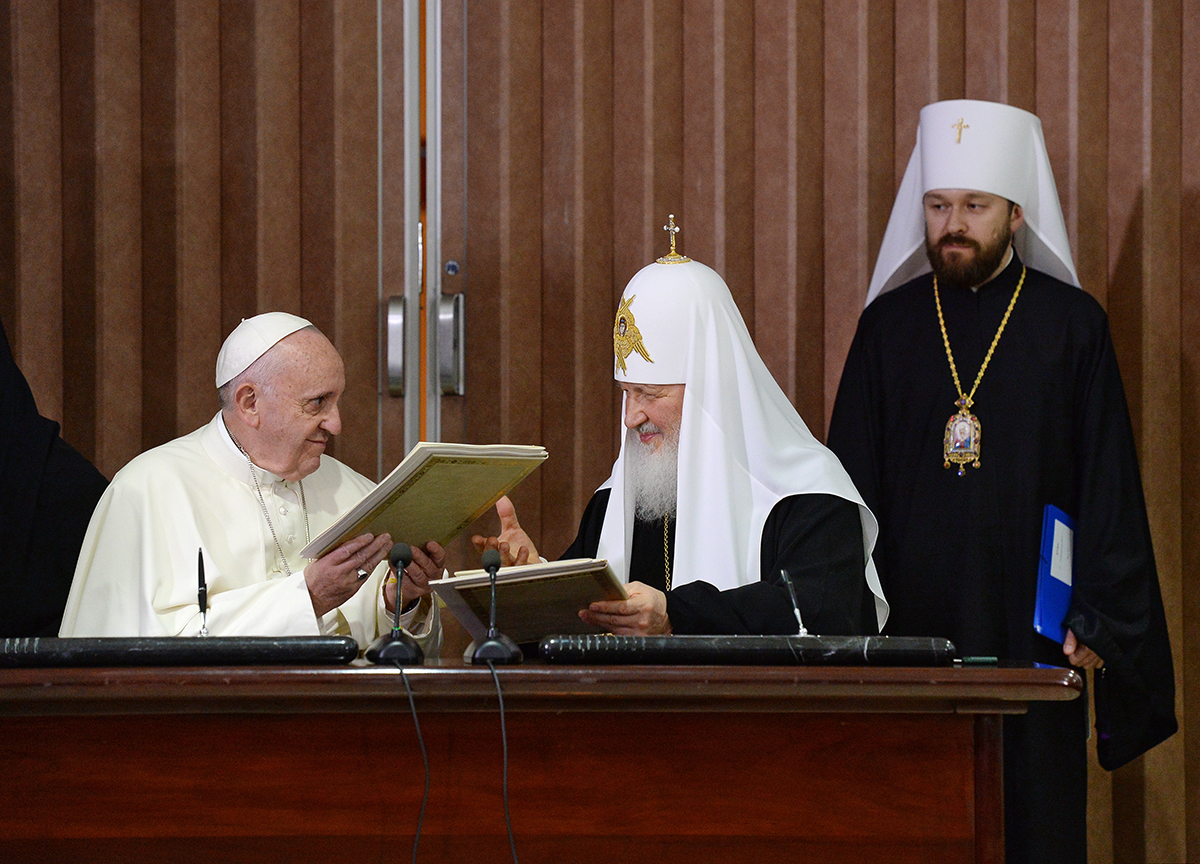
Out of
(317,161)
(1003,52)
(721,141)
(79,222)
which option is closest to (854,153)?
(721,141)

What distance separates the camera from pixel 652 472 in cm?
350

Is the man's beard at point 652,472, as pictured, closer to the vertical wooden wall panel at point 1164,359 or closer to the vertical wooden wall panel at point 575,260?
the vertical wooden wall panel at point 575,260

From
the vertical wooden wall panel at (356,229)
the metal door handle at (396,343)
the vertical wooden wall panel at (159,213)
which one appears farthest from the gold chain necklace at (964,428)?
the vertical wooden wall panel at (159,213)

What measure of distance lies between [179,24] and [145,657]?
3.12 metres

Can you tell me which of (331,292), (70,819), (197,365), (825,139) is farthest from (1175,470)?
(70,819)

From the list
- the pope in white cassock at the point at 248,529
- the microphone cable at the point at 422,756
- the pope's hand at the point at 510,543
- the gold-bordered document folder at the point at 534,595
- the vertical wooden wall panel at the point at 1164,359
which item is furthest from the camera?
the vertical wooden wall panel at the point at 1164,359

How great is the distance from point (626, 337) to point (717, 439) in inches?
16.6

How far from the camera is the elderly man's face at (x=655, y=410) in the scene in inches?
134

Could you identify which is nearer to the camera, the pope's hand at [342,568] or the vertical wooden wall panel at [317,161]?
the pope's hand at [342,568]

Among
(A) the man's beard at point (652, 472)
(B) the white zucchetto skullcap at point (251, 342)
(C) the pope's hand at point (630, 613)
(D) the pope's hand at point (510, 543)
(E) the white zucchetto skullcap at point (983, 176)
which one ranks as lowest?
(C) the pope's hand at point (630, 613)

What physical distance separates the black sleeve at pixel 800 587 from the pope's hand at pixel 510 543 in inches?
17.3

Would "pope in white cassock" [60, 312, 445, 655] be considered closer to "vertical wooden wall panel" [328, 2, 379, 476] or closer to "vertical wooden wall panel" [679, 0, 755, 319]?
"vertical wooden wall panel" [328, 2, 379, 476]

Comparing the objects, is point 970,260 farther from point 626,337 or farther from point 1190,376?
point 626,337

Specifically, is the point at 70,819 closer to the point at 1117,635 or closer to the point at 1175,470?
the point at 1117,635
